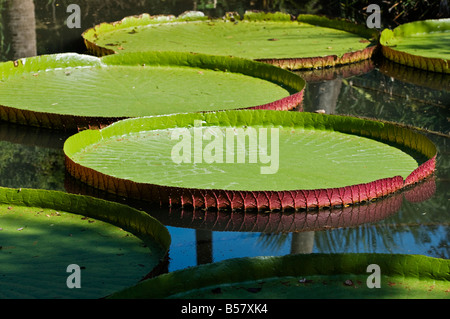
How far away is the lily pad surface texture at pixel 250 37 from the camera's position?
680 centimetres

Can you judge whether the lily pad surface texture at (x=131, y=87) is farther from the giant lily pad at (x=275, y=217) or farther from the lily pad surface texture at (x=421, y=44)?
the lily pad surface texture at (x=421, y=44)

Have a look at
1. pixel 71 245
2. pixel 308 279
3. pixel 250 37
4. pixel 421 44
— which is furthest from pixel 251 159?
pixel 421 44

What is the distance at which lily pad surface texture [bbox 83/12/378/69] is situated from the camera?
680cm

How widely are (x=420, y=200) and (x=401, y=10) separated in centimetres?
564

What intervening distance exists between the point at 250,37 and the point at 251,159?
355 cm

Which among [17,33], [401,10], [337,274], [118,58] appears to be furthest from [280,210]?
[401,10]

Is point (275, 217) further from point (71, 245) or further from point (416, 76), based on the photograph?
point (416, 76)

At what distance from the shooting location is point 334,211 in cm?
372

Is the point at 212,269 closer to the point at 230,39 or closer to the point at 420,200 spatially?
the point at 420,200

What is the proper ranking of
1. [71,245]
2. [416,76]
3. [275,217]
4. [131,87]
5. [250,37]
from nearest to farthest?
[71,245] < [275,217] < [131,87] < [416,76] < [250,37]

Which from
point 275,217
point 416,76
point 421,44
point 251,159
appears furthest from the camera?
point 421,44

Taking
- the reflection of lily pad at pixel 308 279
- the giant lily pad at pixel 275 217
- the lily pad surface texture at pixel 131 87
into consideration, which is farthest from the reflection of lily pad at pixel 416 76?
the reflection of lily pad at pixel 308 279

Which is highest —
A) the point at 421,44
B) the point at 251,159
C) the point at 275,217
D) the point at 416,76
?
the point at 421,44

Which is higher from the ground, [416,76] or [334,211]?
[416,76]
